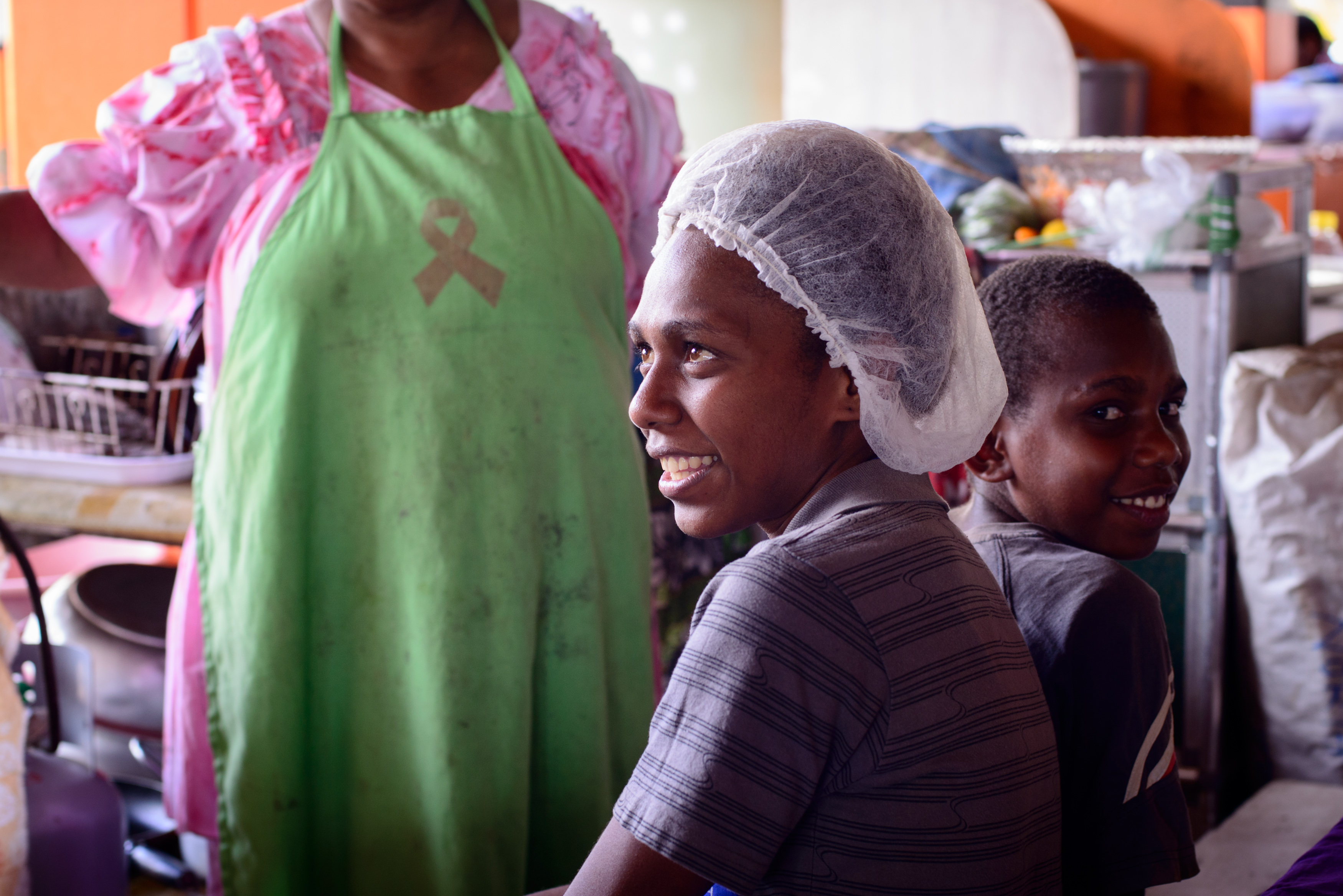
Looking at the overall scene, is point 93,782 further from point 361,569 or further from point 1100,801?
point 1100,801

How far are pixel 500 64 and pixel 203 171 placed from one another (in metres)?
0.43

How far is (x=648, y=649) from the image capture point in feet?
5.86

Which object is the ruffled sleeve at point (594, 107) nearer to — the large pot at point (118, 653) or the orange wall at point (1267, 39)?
the large pot at point (118, 653)

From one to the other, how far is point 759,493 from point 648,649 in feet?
2.87

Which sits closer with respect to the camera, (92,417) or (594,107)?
(594,107)

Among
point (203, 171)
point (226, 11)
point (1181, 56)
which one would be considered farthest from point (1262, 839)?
point (1181, 56)

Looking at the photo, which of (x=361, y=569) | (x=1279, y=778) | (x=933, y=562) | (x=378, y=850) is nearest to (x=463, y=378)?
(x=361, y=569)

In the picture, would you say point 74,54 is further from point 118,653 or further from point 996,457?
point 996,457

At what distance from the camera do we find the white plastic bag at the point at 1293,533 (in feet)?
7.94

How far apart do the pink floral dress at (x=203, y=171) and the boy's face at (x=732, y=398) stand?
86cm

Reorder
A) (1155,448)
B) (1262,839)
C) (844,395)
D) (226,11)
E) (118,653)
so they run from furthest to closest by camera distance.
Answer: (226,11) → (118,653) → (1262,839) → (1155,448) → (844,395)

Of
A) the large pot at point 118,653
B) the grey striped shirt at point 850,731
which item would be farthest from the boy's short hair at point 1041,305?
the large pot at point 118,653

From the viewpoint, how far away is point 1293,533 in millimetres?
2434

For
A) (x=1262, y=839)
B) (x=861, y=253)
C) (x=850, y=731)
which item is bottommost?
(x=1262, y=839)
